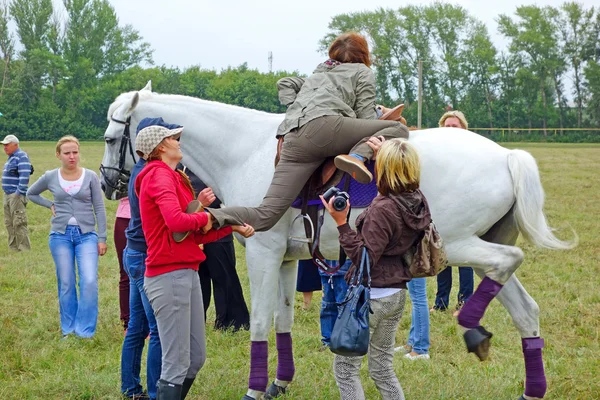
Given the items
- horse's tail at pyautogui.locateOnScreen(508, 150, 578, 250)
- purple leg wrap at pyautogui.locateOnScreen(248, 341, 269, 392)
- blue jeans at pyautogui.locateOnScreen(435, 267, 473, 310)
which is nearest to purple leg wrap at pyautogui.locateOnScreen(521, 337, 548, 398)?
horse's tail at pyautogui.locateOnScreen(508, 150, 578, 250)

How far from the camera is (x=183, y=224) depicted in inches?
159

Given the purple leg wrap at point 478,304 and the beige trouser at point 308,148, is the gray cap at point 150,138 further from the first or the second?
the purple leg wrap at point 478,304

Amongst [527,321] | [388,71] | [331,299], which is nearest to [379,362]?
[527,321]

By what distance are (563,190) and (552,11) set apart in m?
55.3

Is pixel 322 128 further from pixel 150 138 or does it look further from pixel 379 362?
pixel 379 362

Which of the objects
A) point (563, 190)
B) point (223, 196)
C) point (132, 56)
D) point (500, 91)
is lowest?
point (563, 190)

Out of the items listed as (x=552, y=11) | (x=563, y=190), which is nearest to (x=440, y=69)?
(x=552, y=11)

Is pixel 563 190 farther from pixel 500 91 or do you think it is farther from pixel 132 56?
pixel 132 56

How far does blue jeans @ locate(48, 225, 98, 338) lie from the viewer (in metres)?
7.05

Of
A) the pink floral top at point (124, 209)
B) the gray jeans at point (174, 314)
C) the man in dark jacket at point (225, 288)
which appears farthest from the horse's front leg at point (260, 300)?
the pink floral top at point (124, 209)

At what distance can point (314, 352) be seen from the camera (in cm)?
647

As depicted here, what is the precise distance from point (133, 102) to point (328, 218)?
78.3 inches

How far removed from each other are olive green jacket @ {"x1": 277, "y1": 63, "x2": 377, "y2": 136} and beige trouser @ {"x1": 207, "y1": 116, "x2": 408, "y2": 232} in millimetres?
91

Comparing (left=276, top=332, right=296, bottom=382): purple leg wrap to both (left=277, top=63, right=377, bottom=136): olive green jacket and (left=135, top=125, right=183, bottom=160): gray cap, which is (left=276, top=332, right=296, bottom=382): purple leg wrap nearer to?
(left=277, top=63, right=377, bottom=136): olive green jacket
